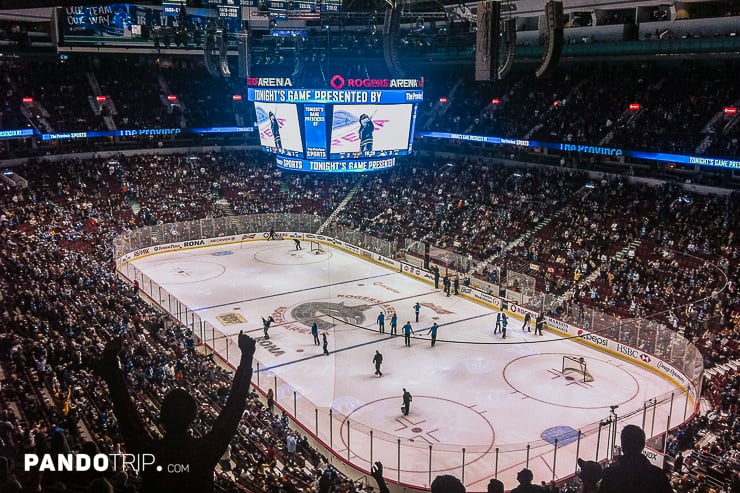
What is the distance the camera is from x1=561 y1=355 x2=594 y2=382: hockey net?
22.3 m

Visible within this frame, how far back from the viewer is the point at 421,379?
72.5 feet

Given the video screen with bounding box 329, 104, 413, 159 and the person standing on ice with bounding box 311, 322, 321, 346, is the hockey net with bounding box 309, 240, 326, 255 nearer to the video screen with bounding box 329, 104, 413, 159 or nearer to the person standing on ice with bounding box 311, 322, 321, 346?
the video screen with bounding box 329, 104, 413, 159

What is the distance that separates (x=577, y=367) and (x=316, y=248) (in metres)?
22.7

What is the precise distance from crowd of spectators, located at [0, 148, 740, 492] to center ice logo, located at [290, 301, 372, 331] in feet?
21.5

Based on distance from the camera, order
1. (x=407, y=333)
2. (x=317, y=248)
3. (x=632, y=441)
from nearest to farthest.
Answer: (x=632, y=441) → (x=407, y=333) → (x=317, y=248)

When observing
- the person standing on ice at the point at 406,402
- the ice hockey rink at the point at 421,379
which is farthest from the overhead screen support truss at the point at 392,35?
the ice hockey rink at the point at 421,379

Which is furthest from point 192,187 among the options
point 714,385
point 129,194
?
point 714,385

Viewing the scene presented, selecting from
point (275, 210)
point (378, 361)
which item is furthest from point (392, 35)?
point (275, 210)

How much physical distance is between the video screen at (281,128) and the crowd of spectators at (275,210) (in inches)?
341

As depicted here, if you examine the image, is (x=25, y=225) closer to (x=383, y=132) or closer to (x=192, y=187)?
(x=192, y=187)

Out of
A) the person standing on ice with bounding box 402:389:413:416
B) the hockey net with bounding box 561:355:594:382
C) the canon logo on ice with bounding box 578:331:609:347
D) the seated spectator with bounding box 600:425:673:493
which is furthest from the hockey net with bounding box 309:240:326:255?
the seated spectator with bounding box 600:425:673:493

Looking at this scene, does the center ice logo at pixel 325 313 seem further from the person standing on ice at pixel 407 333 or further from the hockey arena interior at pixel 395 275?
the person standing on ice at pixel 407 333

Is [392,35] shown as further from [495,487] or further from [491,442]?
[495,487]

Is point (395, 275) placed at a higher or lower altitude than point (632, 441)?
lower
